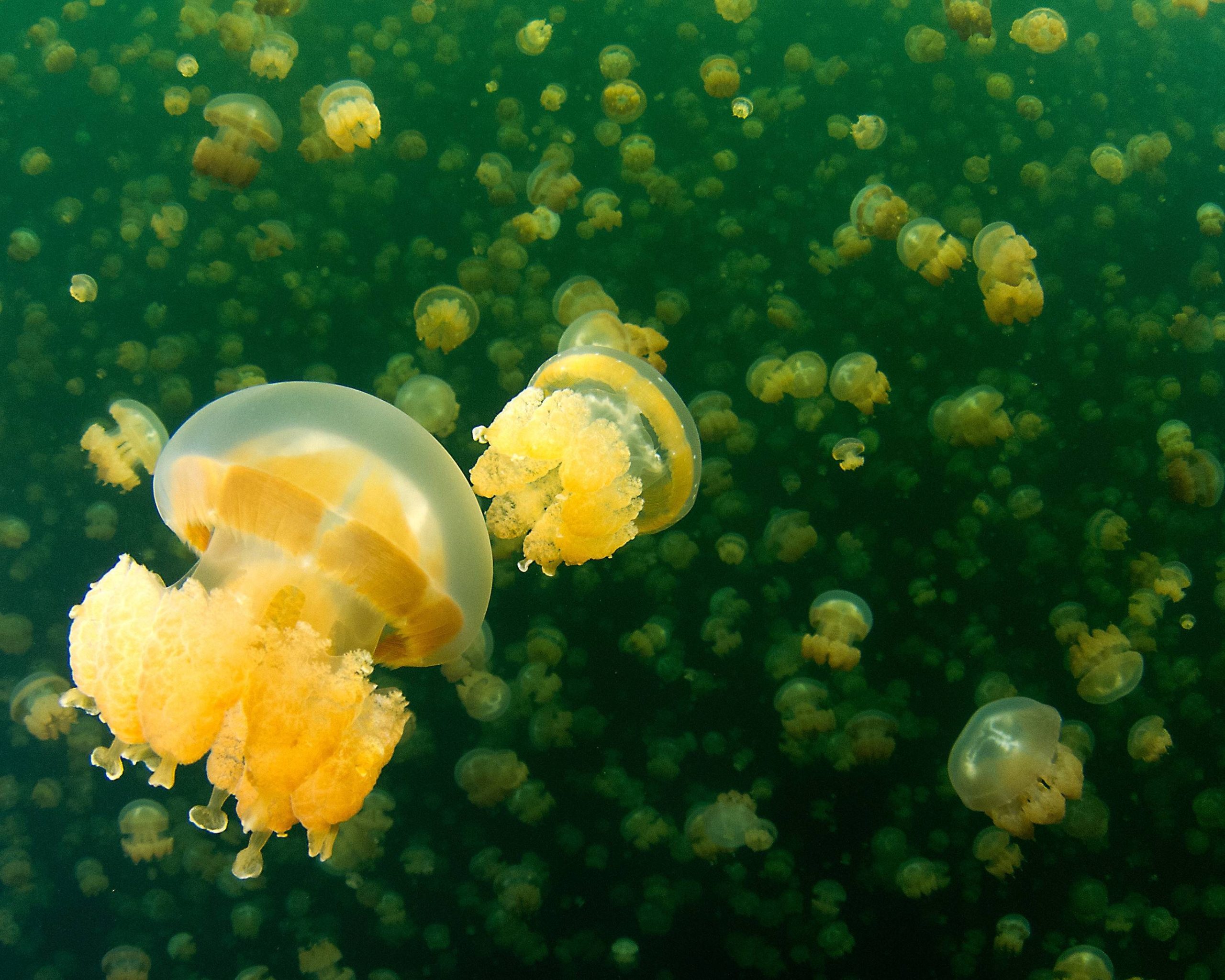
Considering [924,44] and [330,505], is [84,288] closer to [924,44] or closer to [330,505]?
[330,505]

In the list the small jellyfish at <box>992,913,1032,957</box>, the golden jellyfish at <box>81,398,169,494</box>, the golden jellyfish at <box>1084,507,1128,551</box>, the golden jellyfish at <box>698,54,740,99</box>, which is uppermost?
the golden jellyfish at <box>698,54,740,99</box>

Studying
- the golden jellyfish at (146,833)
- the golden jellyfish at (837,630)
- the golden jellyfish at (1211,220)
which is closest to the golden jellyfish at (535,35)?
the golden jellyfish at (837,630)

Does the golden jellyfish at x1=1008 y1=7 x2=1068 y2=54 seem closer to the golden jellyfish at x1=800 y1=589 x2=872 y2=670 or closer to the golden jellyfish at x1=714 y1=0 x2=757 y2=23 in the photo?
the golden jellyfish at x1=714 y1=0 x2=757 y2=23

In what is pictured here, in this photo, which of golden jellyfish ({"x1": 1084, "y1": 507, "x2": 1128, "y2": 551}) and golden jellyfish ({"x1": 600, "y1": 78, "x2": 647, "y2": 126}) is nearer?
golden jellyfish ({"x1": 1084, "y1": 507, "x2": 1128, "y2": 551})

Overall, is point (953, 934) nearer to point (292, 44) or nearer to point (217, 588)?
point (217, 588)

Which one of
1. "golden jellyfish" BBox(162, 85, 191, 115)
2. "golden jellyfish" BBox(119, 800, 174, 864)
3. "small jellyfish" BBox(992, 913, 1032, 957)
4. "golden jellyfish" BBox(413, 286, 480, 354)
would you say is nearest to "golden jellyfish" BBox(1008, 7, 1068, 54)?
"golden jellyfish" BBox(413, 286, 480, 354)

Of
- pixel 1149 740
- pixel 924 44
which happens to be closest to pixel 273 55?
pixel 924 44

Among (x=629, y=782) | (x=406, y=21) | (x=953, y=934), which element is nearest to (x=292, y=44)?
(x=406, y=21)
